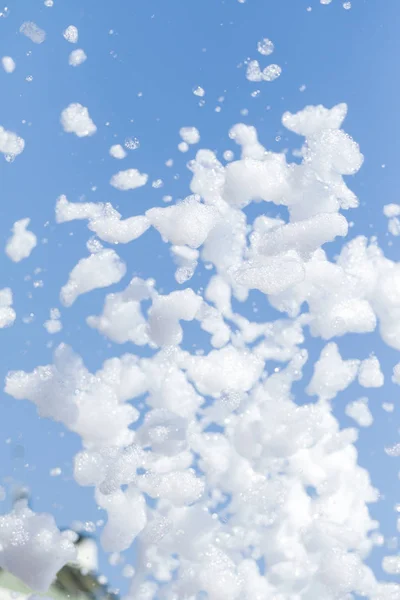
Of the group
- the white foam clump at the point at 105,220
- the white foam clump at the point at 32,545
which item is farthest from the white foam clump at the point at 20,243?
the white foam clump at the point at 32,545

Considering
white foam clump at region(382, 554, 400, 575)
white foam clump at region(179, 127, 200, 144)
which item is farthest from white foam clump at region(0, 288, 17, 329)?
white foam clump at region(382, 554, 400, 575)

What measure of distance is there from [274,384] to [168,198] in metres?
1.20

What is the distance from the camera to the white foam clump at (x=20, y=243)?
390 cm

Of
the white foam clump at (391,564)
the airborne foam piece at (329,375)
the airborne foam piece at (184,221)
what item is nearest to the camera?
the airborne foam piece at (184,221)

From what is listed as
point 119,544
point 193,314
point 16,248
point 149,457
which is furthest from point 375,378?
point 16,248

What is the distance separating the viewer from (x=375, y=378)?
3969 millimetres

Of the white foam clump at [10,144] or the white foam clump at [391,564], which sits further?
the white foam clump at [391,564]

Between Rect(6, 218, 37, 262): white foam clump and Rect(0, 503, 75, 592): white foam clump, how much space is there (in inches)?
54.6

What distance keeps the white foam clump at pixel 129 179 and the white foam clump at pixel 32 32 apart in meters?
0.88

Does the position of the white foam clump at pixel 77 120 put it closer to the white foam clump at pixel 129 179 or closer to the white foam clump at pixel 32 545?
the white foam clump at pixel 129 179

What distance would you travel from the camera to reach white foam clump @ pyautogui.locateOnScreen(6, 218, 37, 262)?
3.90 metres

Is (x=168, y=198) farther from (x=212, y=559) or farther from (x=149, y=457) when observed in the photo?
(x=212, y=559)

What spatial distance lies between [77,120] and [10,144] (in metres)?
0.40

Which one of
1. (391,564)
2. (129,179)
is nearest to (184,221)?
(129,179)
